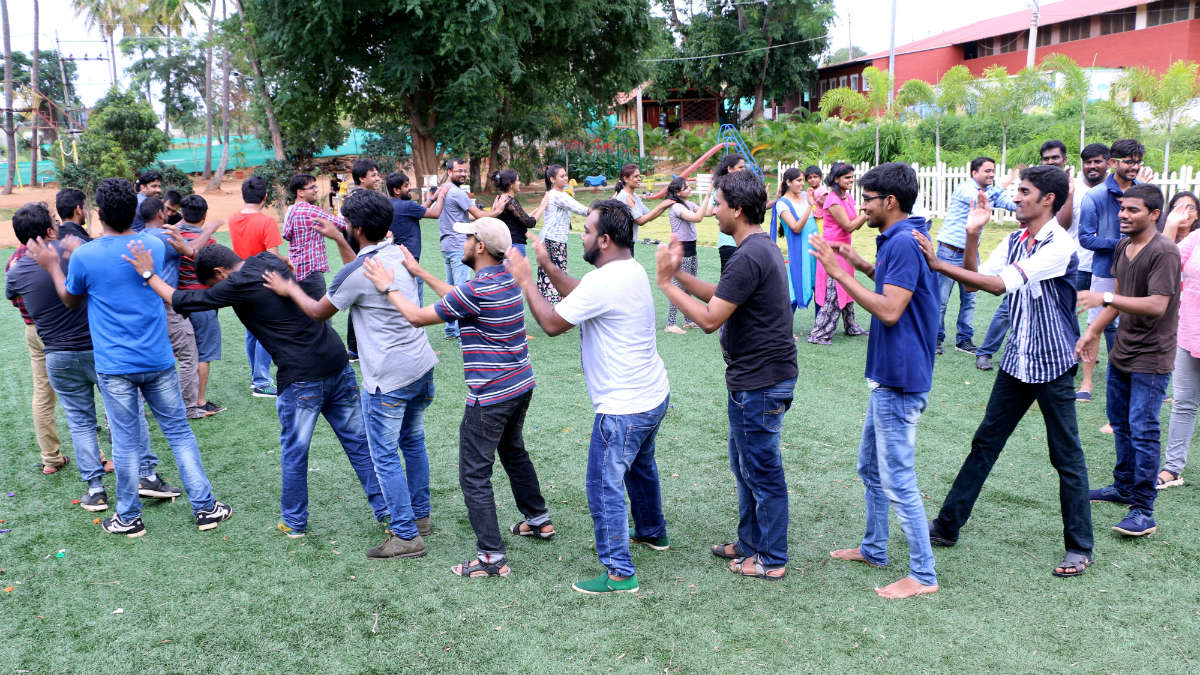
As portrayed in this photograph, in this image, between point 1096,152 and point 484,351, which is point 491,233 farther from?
point 1096,152

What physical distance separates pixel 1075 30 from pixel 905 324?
40212 mm

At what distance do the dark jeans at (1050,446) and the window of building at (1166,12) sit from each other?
1391 inches

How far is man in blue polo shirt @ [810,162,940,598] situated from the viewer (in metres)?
3.77

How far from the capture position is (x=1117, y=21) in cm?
3466

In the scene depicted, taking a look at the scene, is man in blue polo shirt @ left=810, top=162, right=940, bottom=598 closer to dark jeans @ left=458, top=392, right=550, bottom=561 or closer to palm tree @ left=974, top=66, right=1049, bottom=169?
dark jeans @ left=458, top=392, right=550, bottom=561

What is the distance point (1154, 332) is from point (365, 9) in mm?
23613

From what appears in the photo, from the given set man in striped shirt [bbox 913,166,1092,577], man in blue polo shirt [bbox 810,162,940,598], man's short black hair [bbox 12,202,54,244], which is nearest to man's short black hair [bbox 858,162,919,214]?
man in blue polo shirt [bbox 810,162,940,598]

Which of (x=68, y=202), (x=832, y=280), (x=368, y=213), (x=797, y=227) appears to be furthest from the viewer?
(x=832, y=280)

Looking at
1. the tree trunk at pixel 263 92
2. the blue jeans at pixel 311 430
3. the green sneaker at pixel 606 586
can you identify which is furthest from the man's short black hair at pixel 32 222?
the tree trunk at pixel 263 92

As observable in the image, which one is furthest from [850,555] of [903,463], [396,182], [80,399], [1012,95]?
[1012,95]

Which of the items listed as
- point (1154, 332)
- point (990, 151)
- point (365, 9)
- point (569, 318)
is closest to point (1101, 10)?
point (990, 151)

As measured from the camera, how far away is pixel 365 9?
24109mm

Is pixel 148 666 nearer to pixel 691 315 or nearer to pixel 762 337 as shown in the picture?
pixel 691 315

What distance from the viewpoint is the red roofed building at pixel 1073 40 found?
31.8 metres
